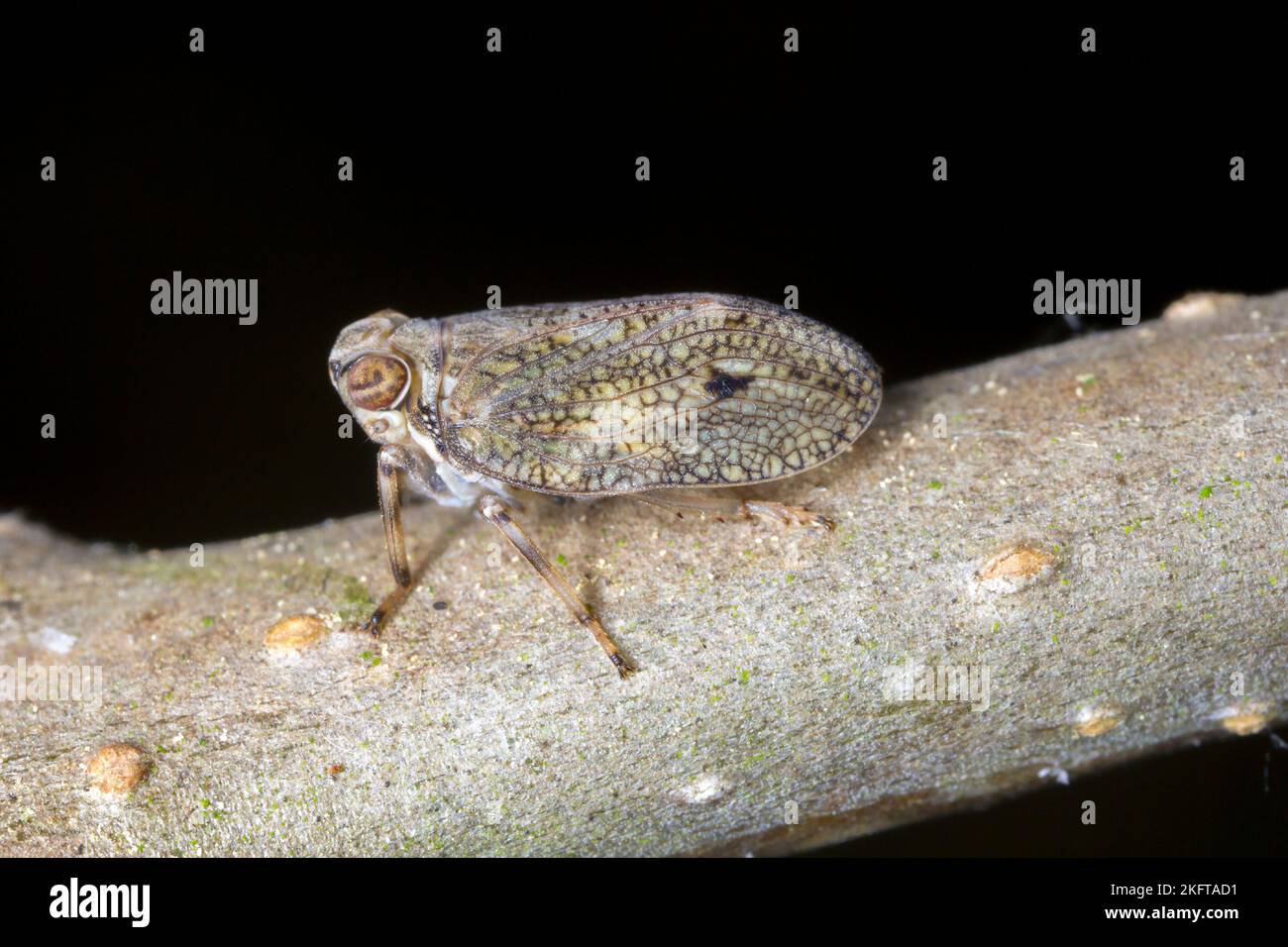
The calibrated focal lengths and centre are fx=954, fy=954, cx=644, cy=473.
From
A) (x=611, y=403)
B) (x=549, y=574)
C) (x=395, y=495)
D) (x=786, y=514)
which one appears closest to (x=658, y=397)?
(x=611, y=403)

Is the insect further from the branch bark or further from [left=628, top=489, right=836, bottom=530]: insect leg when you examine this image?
the branch bark

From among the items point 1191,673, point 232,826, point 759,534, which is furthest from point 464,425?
point 1191,673

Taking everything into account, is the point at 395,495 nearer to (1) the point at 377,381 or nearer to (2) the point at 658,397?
(1) the point at 377,381

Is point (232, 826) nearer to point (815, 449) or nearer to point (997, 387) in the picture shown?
point (815, 449)

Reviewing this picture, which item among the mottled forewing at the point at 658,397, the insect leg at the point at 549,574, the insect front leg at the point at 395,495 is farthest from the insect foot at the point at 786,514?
the insect front leg at the point at 395,495

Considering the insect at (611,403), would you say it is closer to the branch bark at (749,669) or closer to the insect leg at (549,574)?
the insect leg at (549,574)
